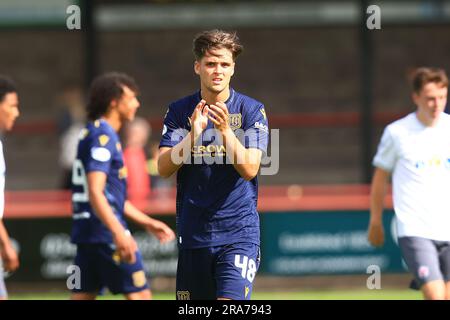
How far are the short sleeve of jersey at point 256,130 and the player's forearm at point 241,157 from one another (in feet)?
0.33

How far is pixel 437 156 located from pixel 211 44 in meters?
2.37

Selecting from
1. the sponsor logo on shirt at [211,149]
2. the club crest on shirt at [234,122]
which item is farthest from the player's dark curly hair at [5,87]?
the club crest on shirt at [234,122]

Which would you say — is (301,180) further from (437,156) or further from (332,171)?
(437,156)

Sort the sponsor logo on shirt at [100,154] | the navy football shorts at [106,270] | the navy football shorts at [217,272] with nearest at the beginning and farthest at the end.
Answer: the navy football shorts at [217,272] < the sponsor logo on shirt at [100,154] < the navy football shorts at [106,270]

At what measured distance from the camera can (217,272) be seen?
691 cm

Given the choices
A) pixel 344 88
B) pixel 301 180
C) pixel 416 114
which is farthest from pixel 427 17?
pixel 416 114

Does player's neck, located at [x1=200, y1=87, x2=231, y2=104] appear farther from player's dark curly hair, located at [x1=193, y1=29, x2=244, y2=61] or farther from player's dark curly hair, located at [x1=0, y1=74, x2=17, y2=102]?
player's dark curly hair, located at [x1=0, y1=74, x2=17, y2=102]

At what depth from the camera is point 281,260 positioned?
13766 millimetres

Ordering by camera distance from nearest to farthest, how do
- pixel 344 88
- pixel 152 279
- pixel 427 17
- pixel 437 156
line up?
1. pixel 437 156
2. pixel 152 279
3. pixel 427 17
4. pixel 344 88

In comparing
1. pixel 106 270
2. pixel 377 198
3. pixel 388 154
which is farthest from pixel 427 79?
pixel 106 270

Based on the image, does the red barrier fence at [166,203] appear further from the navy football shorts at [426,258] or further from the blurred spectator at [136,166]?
the navy football shorts at [426,258]

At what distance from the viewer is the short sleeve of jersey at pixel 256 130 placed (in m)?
6.88

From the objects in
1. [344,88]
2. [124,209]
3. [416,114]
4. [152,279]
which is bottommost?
[152,279]

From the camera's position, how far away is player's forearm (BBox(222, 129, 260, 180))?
6578 mm
